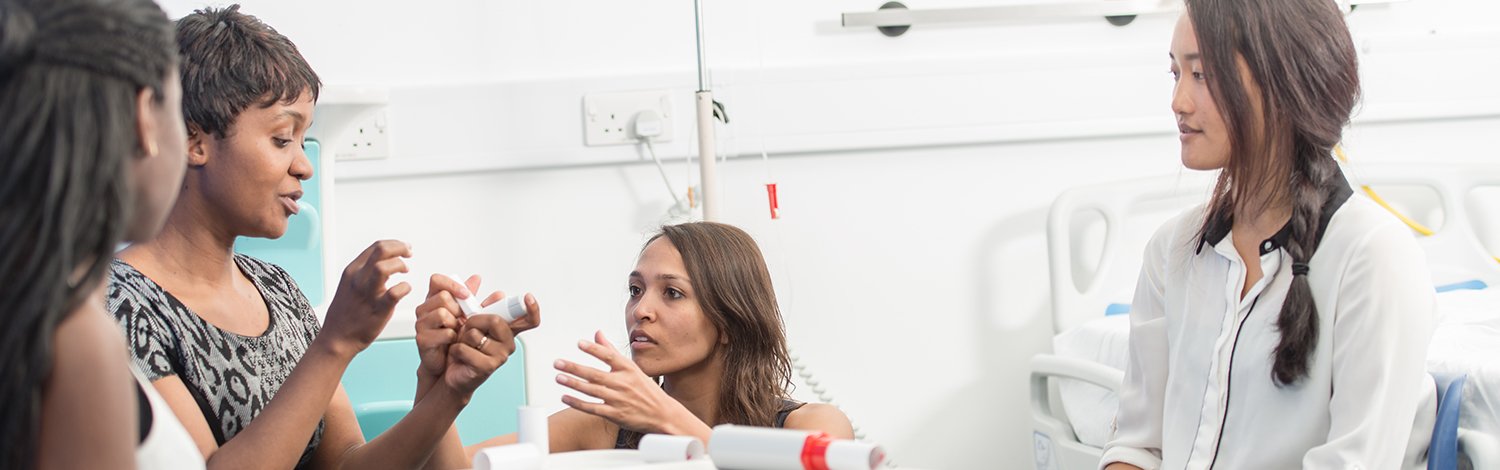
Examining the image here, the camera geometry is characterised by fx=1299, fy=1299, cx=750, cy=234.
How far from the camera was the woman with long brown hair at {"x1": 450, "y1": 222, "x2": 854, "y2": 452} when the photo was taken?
1.60m

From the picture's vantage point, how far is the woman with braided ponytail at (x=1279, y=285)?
1.25 meters

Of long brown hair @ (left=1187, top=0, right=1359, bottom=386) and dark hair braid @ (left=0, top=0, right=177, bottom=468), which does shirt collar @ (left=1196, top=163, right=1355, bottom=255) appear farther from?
dark hair braid @ (left=0, top=0, right=177, bottom=468)

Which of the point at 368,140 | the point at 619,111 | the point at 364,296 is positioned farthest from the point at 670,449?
the point at 368,140

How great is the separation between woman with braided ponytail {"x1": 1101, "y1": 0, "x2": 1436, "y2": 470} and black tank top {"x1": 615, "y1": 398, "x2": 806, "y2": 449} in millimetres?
381

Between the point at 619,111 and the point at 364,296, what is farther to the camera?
the point at 619,111

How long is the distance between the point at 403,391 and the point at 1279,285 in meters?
1.22

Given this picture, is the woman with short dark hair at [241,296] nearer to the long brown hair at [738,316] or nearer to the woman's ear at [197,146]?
the woman's ear at [197,146]

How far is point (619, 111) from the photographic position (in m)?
2.41

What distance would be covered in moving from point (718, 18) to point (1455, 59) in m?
1.41

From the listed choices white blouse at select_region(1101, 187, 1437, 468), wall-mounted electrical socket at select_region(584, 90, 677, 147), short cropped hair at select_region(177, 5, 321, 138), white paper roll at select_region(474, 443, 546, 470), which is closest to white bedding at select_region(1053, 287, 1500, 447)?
white blouse at select_region(1101, 187, 1437, 468)

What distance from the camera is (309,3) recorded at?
2.40 metres

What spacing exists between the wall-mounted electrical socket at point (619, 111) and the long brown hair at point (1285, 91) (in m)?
1.21

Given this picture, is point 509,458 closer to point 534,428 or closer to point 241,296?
point 534,428

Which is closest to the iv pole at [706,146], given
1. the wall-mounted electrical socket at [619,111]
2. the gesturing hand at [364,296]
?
the wall-mounted electrical socket at [619,111]
